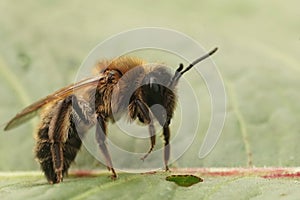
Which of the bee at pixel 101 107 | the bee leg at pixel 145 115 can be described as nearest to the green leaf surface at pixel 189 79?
the bee at pixel 101 107

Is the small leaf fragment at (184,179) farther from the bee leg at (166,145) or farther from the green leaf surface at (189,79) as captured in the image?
the bee leg at (166,145)

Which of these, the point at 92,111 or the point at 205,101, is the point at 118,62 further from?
the point at 205,101

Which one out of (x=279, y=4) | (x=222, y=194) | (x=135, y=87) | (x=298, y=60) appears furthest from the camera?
(x=279, y=4)

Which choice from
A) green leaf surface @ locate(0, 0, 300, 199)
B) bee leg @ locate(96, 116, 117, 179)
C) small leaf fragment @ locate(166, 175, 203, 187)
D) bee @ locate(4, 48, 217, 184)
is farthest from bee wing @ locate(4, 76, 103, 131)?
small leaf fragment @ locate(166, 175, 203, 187)

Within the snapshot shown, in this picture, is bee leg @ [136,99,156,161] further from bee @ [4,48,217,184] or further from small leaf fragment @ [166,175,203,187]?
small leaf fragment @ [166,175,203,187]

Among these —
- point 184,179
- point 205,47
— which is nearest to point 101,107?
point 184,179

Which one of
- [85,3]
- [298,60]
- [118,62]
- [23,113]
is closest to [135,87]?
[118,62]

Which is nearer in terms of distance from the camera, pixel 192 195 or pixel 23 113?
pixel 192 195
